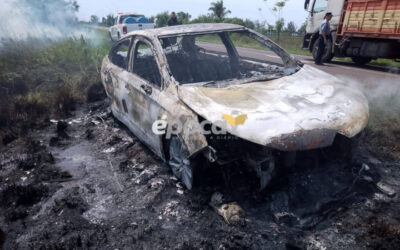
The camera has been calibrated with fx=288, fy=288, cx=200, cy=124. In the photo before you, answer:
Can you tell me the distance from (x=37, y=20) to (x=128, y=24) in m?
7.12

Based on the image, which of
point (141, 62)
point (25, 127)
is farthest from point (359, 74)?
point (25, 127)

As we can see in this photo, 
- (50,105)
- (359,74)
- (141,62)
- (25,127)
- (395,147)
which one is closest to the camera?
(395,147)

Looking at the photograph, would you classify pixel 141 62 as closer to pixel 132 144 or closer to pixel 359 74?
pixel 132 144

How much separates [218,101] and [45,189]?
7.71 ft

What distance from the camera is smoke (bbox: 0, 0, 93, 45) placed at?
49.7ft

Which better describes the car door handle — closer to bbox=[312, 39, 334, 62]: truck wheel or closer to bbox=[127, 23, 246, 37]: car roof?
bbox=[127, 23, 246, 37]: car roof

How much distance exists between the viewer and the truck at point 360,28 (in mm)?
8930

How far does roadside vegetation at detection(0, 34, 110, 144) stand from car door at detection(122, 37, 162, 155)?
272 cm

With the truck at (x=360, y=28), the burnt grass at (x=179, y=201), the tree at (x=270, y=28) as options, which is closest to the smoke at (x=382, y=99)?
the burnt grass at (x=179, y=201)

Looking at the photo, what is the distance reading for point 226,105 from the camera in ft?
9.33

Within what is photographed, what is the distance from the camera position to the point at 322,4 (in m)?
11.5

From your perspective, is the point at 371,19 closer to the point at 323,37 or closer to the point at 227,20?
the point at 323,37

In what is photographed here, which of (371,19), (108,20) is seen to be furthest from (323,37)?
(108,20)

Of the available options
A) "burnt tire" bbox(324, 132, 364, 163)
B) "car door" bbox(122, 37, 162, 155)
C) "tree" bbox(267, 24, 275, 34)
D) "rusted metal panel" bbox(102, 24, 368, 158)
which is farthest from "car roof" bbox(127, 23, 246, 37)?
"tree" bbox(267, 24, 275, 34)
